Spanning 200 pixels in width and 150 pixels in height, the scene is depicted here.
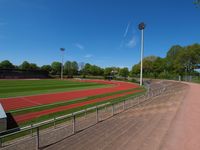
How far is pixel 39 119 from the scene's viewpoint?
11.6 meters

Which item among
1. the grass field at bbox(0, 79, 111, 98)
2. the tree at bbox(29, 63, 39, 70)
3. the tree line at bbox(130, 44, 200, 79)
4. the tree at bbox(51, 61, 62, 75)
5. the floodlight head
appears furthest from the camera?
the tree at bbox(29, 63, 39, 70)

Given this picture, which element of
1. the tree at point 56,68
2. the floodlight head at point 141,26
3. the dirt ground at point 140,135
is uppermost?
the floodlight head at point 141,26

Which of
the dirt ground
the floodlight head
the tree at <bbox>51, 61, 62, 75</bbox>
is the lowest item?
the dirt ground

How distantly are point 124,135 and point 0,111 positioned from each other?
7870 millimetres

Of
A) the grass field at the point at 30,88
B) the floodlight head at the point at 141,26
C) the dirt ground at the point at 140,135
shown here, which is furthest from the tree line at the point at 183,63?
the dirt ground at the point at 140,135

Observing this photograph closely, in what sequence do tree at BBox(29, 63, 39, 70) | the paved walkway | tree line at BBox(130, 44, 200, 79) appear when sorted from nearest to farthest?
the paved walkway < tree line at BBox(130, 44, 200, 79) < tree at BBox(29, 63, 39, 70)

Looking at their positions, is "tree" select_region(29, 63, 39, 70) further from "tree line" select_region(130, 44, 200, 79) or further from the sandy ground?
the sandy ground

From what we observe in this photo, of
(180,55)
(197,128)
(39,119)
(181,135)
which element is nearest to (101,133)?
(181,135)

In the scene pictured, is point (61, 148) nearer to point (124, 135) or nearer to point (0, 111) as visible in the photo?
point (124, 135)

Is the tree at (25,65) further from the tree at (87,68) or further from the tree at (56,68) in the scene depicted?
the tree at (87,68)

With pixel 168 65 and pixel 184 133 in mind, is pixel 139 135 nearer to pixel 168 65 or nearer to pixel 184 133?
pixel 184 133

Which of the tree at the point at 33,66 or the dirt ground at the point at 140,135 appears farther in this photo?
the tree at the point at 33,66

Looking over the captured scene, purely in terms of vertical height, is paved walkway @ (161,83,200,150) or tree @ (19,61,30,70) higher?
tree @ (19,61,30,70)

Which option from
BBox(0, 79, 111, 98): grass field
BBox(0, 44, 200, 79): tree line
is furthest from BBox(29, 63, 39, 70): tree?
BBox(0, 79, 111, 98): grass field
